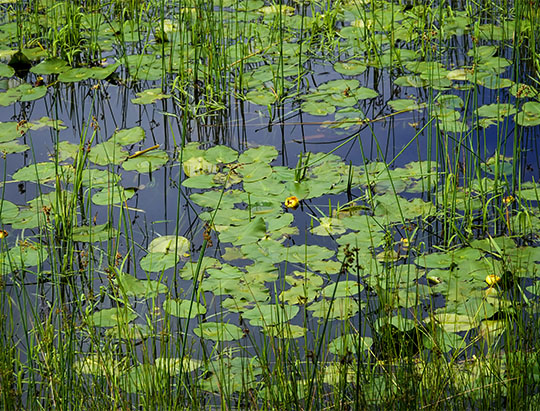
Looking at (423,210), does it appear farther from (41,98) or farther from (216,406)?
(41,98)

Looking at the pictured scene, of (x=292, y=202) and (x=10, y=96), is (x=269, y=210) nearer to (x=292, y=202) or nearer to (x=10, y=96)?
(x=292, y=202)

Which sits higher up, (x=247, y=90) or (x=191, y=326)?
(x=247, y=90)

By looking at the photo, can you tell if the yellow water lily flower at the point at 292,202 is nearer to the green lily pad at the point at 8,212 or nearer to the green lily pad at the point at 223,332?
the green lily pad at the point at 223,332

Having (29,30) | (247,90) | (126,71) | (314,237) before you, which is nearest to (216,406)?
Result: (314,237)

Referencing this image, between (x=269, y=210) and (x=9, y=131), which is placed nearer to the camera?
(x=269, y=210)

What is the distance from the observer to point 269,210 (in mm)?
2623

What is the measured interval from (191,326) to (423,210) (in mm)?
872

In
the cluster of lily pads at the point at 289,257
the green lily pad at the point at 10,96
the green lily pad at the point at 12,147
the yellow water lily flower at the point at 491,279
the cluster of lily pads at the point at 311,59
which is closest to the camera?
the cluster of lily pads at the point at 289,257

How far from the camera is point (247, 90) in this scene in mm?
3406

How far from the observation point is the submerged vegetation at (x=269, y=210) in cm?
185

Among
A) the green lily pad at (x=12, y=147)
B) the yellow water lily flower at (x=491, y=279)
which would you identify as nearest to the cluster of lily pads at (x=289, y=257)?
the yellow water lily flower at (x=491, y=279)

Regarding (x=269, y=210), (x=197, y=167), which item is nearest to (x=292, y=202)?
(x=269, y=210)

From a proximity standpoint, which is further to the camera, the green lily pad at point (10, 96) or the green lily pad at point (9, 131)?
the green lily pad at point (10, 96)

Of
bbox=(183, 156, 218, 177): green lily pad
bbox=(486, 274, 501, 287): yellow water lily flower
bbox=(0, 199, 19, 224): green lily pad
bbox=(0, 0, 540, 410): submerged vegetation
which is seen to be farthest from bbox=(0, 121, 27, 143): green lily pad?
bbox=(486, 274, 501, 287): yellow water lily flower
